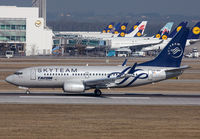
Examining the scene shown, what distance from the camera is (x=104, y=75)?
4934 centimetres

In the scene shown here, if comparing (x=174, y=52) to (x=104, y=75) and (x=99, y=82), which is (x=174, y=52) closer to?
(x=104, y=75)

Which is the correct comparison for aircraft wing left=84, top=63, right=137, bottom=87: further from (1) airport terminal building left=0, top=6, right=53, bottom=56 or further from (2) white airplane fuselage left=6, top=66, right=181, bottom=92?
(1) airport terminal building left=0, top=6, right=53, bottom=56

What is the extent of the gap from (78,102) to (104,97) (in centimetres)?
499

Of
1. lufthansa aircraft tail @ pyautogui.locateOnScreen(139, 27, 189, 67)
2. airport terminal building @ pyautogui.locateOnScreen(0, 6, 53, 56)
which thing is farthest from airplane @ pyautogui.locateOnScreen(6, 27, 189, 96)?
airport terminal building @ pyautogui.locateOnScreen(0, 6, 53, 56)

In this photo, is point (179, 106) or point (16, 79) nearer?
point (179, 106)

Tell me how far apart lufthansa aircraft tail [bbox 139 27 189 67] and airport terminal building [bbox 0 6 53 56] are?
9851 centimetres

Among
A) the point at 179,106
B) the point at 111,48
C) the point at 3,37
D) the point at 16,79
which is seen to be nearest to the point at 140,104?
the point at 179,106

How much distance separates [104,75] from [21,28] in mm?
98579

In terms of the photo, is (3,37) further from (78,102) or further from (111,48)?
(78,102)

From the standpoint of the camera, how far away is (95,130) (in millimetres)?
31125

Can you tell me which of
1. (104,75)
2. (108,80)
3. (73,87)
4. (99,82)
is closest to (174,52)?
(108,80)

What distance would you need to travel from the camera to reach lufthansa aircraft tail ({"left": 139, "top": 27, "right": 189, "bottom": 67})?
4972 cm

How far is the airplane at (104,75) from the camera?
48.8 m

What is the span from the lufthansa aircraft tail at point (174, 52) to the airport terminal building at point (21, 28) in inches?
3878
